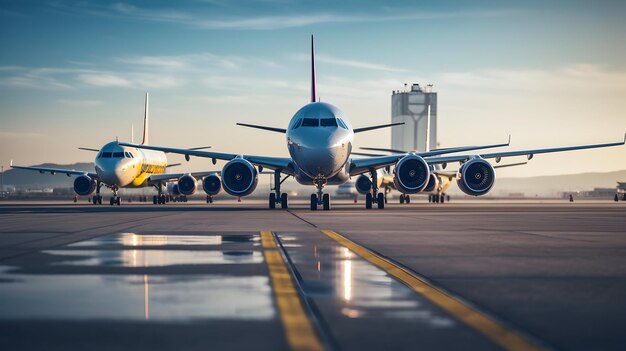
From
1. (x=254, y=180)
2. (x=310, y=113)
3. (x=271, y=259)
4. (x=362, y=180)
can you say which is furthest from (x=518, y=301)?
(x=362, y=180)

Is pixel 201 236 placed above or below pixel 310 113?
below

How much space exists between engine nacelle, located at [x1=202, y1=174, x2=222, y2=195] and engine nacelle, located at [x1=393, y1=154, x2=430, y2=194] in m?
12.2

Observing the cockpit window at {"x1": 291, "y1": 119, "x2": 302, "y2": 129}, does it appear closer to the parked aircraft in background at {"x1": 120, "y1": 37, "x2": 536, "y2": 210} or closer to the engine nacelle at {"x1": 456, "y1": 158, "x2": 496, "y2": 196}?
the parked aircraft in background at {"x1": 120, "y1": 37, "x2": 536, "y2": 210}

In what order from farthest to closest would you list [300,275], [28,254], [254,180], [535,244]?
[254,180] < [535,244] < [28,254] < [300,275]

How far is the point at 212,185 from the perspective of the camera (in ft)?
134

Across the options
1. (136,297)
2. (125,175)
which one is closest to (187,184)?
(125,175)

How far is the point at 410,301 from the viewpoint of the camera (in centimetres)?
647

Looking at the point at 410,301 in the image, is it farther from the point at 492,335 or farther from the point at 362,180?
the point at 362,180

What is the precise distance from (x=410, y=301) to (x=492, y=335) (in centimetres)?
147

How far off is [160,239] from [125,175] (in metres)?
33.7

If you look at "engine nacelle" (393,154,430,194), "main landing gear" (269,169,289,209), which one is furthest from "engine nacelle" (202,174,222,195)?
"engine nacelle" (393,154,430,194)

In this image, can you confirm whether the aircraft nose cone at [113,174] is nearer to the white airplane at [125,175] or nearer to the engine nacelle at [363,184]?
the white airplane at [125,175]

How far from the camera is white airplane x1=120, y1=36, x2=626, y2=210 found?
29438 mm

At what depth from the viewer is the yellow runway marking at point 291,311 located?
4828mm
